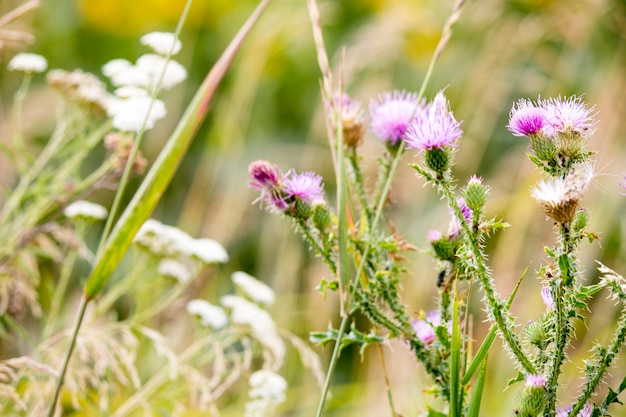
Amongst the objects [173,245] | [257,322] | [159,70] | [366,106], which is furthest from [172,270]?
[366,106]

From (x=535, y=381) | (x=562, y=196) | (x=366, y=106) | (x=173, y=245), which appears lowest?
(x=535, y=381)

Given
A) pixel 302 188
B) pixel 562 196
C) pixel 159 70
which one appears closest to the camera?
pixel 562 196

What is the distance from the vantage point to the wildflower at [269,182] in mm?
663

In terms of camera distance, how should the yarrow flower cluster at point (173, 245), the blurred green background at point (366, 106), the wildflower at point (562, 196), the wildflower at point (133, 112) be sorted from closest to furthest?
1. the wildflower at point (562, 196)
2. the wildflower at point (133, 112)
3. the yarrow flower cluster at point (173, 245)
4. the blurred green background at point (366, 106)

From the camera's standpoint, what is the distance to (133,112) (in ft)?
3.34

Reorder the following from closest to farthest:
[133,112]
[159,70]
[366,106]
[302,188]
→ [302,188]
[133,112]
[159,70]
[366,106]

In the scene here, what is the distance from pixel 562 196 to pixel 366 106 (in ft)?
5.98

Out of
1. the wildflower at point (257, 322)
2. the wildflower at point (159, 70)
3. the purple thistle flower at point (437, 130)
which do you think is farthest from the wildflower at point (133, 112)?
the purple thistle flower at point (437, 130)

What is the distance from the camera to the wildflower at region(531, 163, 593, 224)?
533 mm

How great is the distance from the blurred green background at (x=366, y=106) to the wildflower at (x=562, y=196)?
74 cm

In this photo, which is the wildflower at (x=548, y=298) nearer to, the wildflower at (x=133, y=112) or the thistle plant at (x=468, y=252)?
the thistle plant at (x=468, y=252)

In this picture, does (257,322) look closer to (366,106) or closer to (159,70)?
(159,70)

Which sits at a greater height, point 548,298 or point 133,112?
point 133,112

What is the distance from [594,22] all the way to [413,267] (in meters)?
0.76
